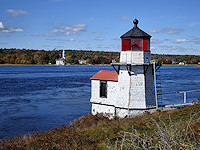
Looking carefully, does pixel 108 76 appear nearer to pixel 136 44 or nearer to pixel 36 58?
pixel 136 44

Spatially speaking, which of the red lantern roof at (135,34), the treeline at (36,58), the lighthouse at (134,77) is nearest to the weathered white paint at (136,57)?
the lighthouse at (134,77)

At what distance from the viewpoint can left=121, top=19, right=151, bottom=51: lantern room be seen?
1489 cm

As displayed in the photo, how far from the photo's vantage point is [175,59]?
17012cm

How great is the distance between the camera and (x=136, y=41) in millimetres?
14992

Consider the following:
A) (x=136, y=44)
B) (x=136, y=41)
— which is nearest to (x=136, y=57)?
(x=136, y=44)

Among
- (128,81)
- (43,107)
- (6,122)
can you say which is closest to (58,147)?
(128,81)

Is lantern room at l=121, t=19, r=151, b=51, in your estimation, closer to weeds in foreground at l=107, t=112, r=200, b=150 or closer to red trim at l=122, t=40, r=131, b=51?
red trim at l=122, t=40, r=131, b=51

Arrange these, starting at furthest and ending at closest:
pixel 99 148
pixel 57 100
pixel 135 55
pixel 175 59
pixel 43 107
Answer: pixel 175 59
pixel 57 100
pixel 43 107
pixel 135 55
pixel 99 148

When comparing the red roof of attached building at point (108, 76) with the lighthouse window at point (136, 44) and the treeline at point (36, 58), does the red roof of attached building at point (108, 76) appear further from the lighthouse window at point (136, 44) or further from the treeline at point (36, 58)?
the treeline at point (36, 58)

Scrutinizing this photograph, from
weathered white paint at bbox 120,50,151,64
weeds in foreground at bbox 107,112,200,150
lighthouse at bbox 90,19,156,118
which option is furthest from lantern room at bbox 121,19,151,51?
weeds in foreground at bbox 107,112,200,150

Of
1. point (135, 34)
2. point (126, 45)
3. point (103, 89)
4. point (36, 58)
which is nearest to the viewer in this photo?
point (135, 34)

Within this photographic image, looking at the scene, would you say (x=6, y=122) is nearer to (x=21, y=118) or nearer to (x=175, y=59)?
(x=21, y=118)

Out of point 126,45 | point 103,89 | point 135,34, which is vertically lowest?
point 103,89

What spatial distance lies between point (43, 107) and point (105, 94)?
10.6 meters
